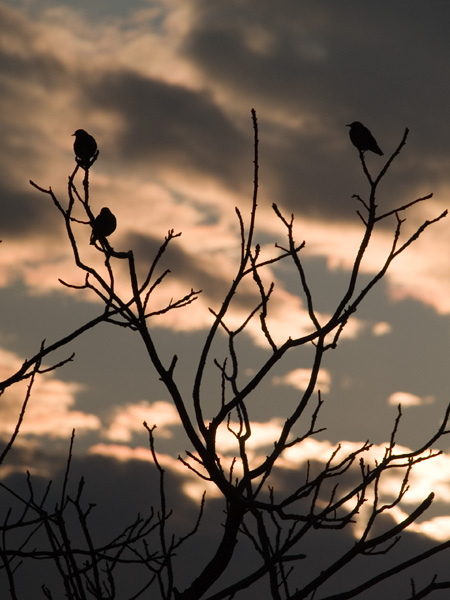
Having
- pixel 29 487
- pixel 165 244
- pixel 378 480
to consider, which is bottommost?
pixel 378 480

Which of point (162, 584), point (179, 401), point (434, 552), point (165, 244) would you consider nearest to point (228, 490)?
point (179, 401)

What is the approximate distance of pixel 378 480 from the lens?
5438 millimetres

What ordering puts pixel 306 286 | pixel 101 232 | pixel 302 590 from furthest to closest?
1. pixel 101 232
2. pixel 306 286
3. pixel 302 590

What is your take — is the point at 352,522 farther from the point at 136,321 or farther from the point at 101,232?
the point at 101,232

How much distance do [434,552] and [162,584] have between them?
87.7 inches

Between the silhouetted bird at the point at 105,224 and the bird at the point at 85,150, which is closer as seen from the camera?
the silhouetted bird at the point at 105,224

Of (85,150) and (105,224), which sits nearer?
(85,150)

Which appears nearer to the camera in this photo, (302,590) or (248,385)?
(302,590)

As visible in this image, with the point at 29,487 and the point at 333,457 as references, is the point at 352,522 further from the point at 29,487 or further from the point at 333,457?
the point at 29,487

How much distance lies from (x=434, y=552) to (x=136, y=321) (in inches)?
84.0

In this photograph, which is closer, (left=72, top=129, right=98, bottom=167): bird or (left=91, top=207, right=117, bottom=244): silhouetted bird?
(left=91, top=207, right=117, bottom=244): silhouetted bird

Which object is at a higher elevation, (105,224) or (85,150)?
(105,224)

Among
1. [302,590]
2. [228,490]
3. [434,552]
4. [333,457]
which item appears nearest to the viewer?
[434,552]

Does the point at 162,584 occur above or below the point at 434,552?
above
